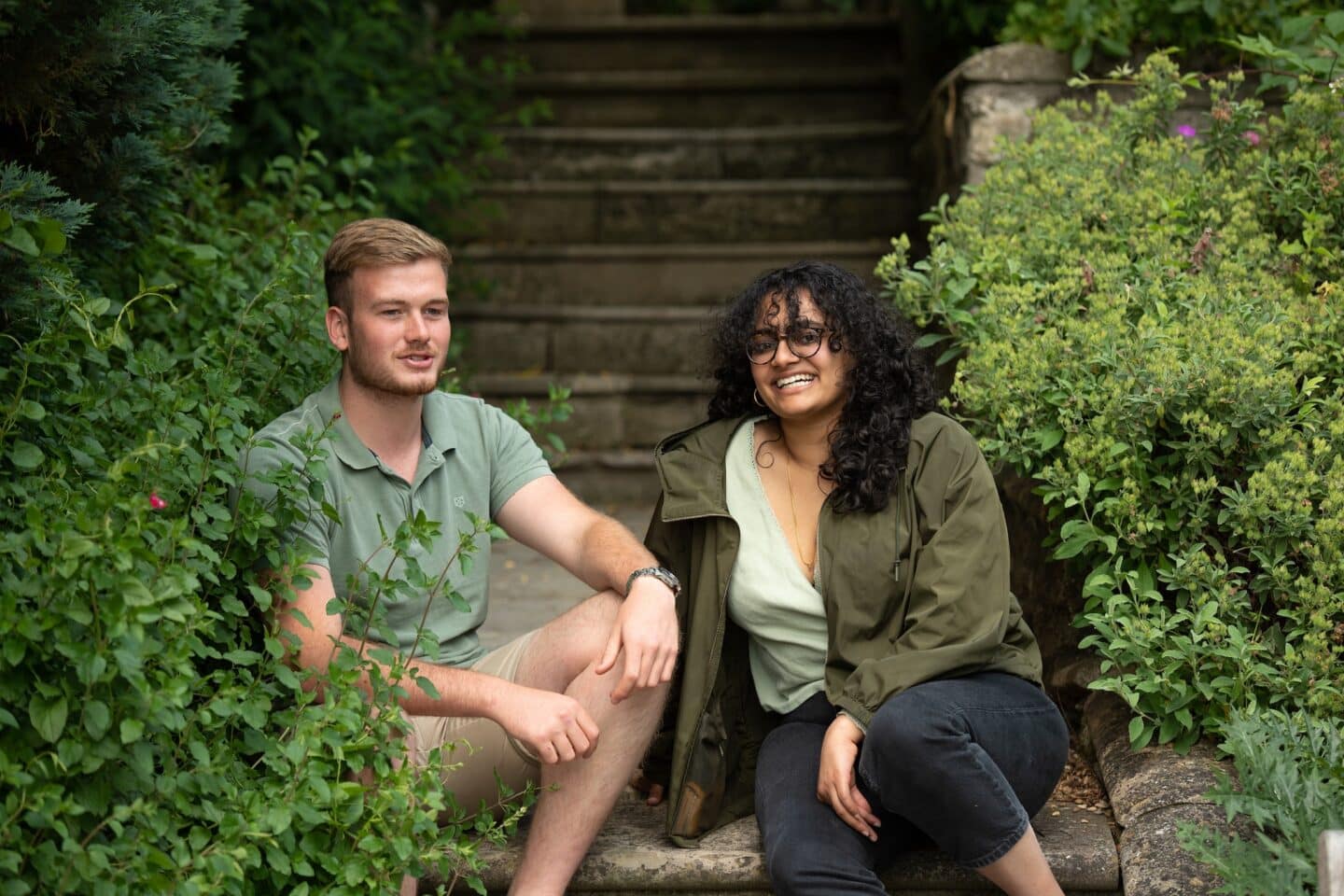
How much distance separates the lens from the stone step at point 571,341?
5.70 m

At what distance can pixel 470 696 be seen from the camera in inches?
98.3

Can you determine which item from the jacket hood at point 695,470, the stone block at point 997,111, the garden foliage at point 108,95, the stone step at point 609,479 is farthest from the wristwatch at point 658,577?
the stone step at point 609,479

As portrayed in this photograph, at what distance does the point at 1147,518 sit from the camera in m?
2.87

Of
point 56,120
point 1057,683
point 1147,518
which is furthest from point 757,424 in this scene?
point 56,120

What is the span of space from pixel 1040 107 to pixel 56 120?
2887mm

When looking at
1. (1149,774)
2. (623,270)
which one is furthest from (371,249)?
(623,270)

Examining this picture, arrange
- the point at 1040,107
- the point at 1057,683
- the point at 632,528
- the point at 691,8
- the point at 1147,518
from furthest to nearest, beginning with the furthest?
the point at 691,8
the point at 632,528
the point at 1040,107
the point at 1057,683
the point at 1147,518

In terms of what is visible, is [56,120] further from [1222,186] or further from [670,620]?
[1222,186]

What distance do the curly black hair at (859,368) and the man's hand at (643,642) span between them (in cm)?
40

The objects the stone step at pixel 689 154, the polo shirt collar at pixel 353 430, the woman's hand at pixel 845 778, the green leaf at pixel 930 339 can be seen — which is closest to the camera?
the woman's hand at pixel 845 778

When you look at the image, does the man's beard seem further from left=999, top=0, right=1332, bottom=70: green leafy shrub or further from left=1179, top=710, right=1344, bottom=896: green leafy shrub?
left=999, top=0, right=1332, bottom=70: green leafy shrub

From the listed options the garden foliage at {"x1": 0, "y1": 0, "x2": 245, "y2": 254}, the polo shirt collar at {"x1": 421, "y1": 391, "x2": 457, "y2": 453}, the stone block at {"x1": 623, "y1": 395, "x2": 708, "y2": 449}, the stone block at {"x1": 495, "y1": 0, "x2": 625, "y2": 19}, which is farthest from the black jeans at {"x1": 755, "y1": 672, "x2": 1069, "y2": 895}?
the stone block at {"x1": 495, "y1": 0, "x2": 625, "y2": 19}

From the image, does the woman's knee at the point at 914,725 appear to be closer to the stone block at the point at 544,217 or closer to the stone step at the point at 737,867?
the stone step at the point at 737,867

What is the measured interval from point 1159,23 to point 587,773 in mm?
2987
